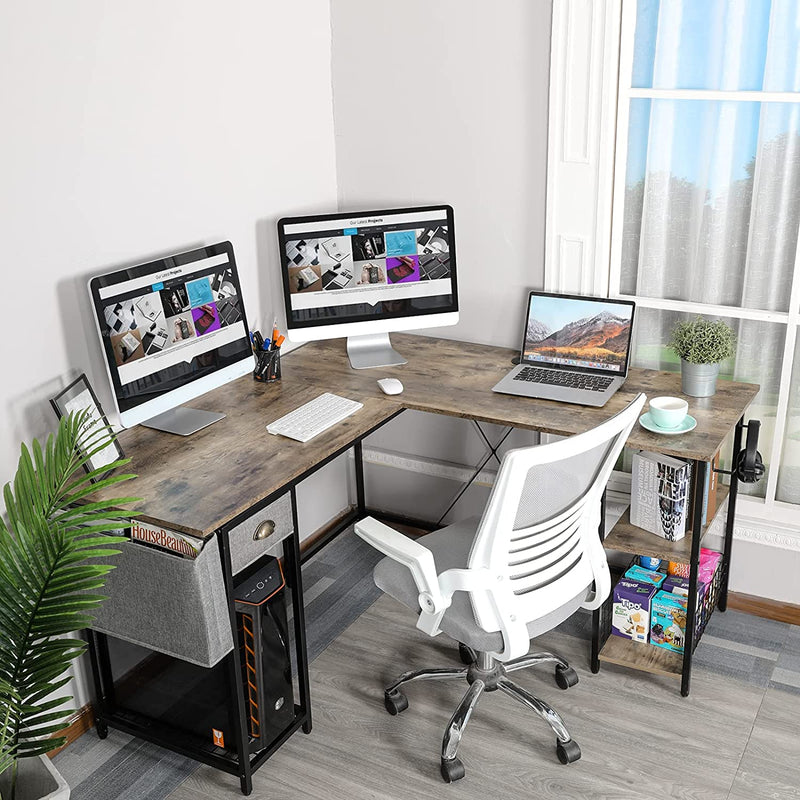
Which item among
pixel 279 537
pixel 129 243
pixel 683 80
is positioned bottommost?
pixel 279 537

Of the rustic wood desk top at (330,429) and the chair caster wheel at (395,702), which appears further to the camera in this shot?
the chair caster wheel at (395,702)

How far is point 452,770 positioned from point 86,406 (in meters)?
1.33

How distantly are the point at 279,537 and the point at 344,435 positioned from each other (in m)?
0.34

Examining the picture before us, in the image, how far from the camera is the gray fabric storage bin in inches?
88.5

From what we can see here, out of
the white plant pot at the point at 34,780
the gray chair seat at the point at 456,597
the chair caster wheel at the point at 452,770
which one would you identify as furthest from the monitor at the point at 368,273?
the white plant pot at the point at 34,780

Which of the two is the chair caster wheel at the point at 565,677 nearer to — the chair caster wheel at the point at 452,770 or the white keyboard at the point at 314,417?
the chair caster wheel at the point at 452,770

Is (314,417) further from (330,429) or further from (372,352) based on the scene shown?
(372,352)

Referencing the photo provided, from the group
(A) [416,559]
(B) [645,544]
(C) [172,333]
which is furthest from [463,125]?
(A) [416,559]

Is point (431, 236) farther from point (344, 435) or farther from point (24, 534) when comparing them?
point (24, 534)

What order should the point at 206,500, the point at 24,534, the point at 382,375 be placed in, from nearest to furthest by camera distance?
the point at 24,534
the point at 206,500
the point at 382,375

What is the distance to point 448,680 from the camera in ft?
9.25

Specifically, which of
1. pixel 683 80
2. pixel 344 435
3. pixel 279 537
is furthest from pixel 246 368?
pixel 683 80

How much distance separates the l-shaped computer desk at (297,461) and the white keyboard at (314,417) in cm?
3

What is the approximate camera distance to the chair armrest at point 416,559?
2355mm
